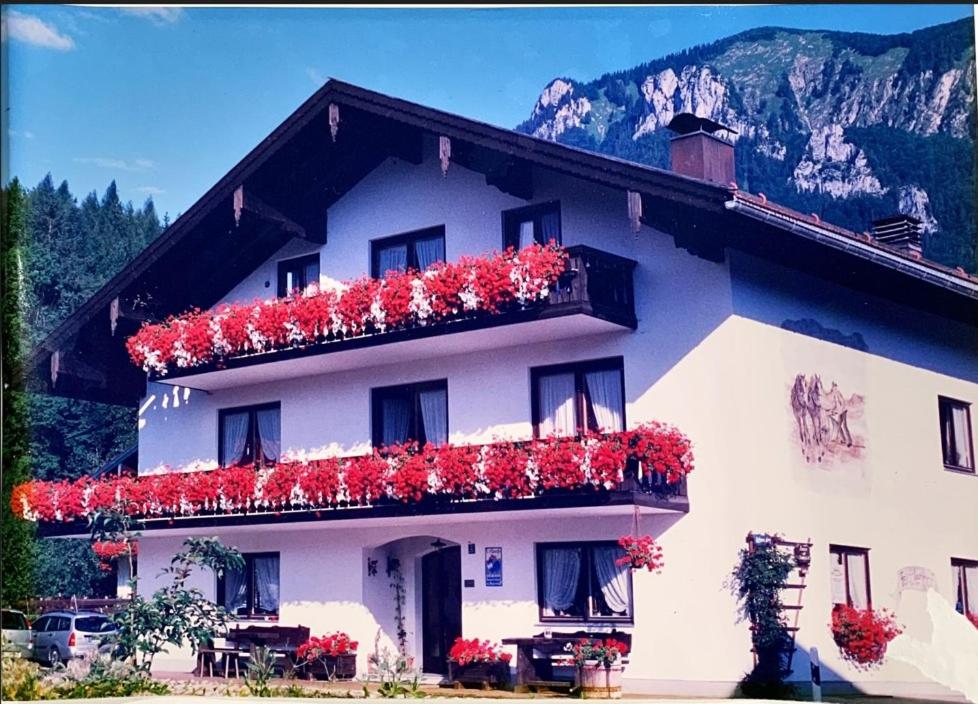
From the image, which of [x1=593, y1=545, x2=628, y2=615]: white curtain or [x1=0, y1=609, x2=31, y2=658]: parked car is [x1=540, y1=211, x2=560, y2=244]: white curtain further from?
[x1=0, y1=609, x2=31, y2=658]: parked car

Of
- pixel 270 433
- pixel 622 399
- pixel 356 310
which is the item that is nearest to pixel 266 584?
pixel 270 433

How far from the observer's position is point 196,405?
76.0ft

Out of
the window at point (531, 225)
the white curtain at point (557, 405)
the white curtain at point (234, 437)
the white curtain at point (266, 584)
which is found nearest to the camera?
the white curtain at point (557, 405)

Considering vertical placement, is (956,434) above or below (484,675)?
above

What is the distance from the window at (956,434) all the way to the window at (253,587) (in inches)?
426

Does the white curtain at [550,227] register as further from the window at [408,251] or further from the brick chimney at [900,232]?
the brick chimney at [900,232]

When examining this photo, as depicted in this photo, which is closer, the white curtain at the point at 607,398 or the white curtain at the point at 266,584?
the white curtain at the point at 607,398

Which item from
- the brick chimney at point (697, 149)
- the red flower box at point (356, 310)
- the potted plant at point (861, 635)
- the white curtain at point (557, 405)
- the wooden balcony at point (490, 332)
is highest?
the brick chimney at point (697, 149)

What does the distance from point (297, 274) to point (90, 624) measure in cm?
672

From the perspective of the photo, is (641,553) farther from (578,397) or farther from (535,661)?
(578,397)

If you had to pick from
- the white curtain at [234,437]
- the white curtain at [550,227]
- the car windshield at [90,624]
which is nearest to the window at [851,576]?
the white curtain at [550,227]

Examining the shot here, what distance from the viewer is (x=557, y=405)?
18734mm

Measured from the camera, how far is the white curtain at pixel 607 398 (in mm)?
18156

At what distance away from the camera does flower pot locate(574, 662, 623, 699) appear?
16.6 metres
